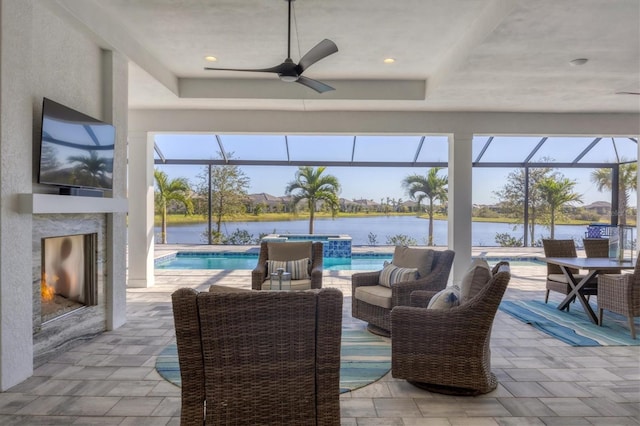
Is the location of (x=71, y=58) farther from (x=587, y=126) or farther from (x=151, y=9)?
(x=587, y=126)

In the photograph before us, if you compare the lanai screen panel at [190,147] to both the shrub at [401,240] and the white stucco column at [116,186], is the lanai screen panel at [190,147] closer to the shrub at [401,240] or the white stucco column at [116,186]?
the white stucco column at [116,186]

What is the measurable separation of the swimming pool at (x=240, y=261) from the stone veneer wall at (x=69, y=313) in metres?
4.49

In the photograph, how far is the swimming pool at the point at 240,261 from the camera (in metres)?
9.00

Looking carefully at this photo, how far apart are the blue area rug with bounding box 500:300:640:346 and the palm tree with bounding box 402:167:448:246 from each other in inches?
227

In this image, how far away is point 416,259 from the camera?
427 cm

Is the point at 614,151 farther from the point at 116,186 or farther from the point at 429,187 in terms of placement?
the point at 116,186

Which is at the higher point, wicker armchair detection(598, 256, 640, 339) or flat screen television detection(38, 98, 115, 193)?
flat screen television detection(38, 98, 115, 193)

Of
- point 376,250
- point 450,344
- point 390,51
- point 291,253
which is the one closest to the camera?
point 450,344

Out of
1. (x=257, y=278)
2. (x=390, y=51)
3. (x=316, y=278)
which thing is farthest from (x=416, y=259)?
(x=390, y=51)

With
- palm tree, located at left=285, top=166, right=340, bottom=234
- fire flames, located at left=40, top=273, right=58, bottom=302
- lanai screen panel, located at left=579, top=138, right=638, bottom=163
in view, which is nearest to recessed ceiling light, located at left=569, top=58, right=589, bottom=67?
fire flames, located at left=40, top=273, right=58, bottom=302

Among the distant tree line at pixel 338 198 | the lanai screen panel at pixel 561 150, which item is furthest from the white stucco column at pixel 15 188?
the lanai screen panel at pixel 561 150

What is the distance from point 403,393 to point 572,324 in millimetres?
2860

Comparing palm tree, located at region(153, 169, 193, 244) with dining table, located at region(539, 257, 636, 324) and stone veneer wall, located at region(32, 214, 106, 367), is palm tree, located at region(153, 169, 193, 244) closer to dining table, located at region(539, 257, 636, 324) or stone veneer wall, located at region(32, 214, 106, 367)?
stone veneer wall, located at region(32, 214, 106, 367)

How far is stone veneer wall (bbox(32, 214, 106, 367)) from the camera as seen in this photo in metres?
3.29
